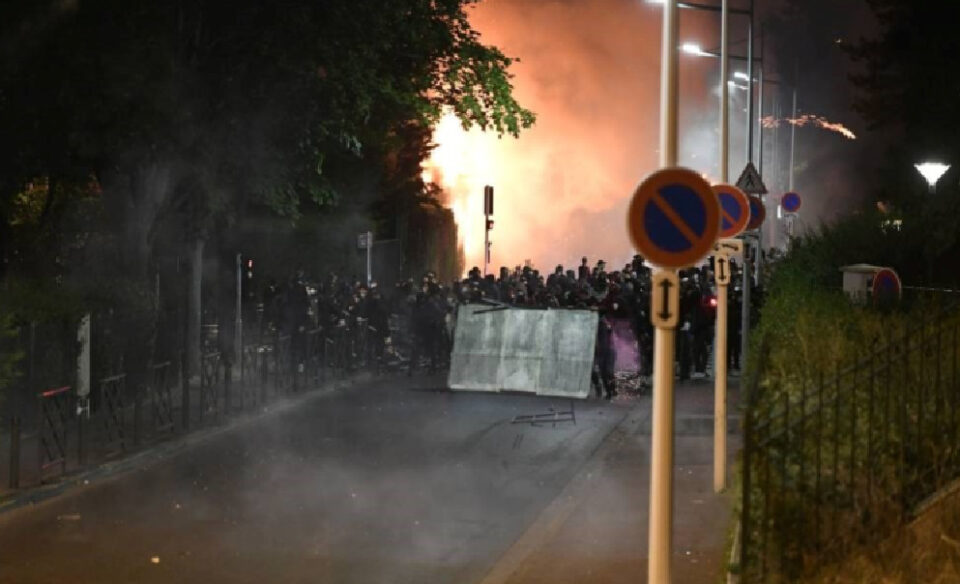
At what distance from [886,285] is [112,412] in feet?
27.0

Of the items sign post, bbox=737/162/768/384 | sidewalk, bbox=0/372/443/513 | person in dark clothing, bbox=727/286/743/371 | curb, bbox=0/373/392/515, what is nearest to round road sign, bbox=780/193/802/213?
person in dark clothing, bbox=727/286/743/371

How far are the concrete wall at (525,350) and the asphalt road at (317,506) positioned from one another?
2.53ft

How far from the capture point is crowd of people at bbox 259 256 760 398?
20.5 meters

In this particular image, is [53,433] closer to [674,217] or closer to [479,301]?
[674,217]

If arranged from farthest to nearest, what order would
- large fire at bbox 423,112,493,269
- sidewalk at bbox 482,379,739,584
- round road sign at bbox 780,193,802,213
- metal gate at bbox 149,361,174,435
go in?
large fire at bbox 423,112,493,269 < round road sign at bbox 780,193,802,213 < metal gate at bbox 149,361,174,435 < sidewalk at bbox 482,379,739,584

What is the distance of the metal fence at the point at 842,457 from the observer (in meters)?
5.95

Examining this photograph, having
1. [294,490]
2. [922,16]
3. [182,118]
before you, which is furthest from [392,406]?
[922,16]

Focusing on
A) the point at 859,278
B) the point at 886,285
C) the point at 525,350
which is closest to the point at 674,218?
the point at 886,285

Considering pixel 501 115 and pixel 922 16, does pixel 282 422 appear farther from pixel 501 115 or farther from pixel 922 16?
pixel 922 16

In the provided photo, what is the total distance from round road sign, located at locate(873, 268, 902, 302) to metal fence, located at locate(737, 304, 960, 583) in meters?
4.33

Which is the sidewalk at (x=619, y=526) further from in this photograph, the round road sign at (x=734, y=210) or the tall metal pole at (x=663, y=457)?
the round road sign at (x=734, y=210)

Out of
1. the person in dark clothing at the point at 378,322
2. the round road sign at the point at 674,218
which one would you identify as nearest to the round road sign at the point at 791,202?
the person in dark clothing at the point at 378,322

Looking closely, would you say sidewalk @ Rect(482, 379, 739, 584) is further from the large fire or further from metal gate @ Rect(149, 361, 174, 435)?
the large fire

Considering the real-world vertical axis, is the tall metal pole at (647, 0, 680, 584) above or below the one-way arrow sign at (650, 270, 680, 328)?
below
